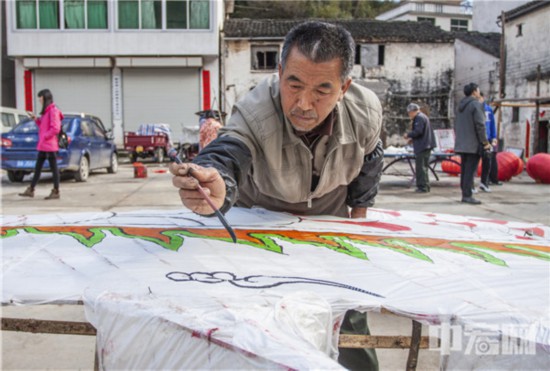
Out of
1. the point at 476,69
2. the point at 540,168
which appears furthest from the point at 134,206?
the point at 476,69

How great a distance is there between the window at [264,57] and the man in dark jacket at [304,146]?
1998cm

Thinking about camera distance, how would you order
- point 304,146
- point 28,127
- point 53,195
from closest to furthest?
point 304,146 → point 53,195 → point 28,127

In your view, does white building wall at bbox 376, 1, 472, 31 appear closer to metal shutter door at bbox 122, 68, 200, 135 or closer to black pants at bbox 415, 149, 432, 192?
metal shutter door at bbox 122, 68, 200, 135

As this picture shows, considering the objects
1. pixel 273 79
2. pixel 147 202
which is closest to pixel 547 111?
pixel 147 202

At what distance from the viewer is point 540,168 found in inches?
396

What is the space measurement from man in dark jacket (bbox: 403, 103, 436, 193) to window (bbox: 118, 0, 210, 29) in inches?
548

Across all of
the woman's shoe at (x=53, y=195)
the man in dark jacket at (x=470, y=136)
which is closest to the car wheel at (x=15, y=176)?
the woman's shoe at (x=53, y=195)

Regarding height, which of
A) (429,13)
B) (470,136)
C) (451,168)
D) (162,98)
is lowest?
(451,168)

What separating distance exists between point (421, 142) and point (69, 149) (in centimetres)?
638

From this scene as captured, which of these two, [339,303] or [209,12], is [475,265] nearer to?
[339,303]

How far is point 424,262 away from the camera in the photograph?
158 cm

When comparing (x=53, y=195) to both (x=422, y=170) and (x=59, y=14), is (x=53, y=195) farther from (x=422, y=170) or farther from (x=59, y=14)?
(x=59, y=14)

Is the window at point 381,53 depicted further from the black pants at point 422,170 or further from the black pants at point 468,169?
the black pants at point 468,169

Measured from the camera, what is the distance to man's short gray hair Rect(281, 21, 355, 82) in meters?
1.67
